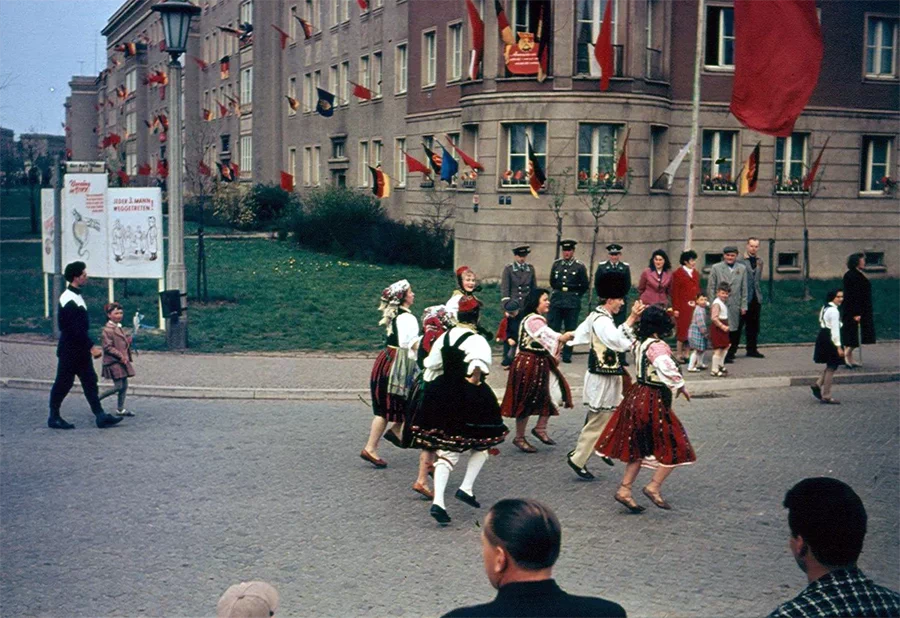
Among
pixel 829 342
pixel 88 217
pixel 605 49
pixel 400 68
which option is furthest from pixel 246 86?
pixel 829 342

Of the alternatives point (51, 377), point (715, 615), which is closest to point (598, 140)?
point (51, 377)

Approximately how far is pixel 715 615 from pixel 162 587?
3541 millimetres

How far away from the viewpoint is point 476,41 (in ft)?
93.1

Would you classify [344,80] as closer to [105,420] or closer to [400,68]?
[400,68]

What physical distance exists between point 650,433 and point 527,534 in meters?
5.67

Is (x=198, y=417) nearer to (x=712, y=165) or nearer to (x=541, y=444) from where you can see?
(x=541, y=444)

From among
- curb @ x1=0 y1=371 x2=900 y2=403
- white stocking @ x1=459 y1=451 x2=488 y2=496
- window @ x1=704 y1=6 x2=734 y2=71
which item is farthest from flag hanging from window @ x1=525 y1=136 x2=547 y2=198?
white stocking @ x1=459 y1=451 x2=488 y2=496

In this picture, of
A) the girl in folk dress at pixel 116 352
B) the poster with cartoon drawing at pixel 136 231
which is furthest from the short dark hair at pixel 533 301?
the poster with cartoon drawing at pixel 136 231

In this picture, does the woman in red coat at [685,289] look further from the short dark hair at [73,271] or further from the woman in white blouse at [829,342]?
the short dark hair at [73,271]

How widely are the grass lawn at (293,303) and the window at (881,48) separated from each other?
240 inches

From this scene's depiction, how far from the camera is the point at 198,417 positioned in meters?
13.1

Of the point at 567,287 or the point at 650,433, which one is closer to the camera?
the point at 650,433

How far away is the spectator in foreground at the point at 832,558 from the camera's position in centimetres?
340

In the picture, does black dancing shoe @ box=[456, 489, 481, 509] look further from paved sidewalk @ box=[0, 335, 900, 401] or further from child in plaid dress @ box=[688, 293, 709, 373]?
child in plaid dress @ box=[688, 293, 709, 373]
